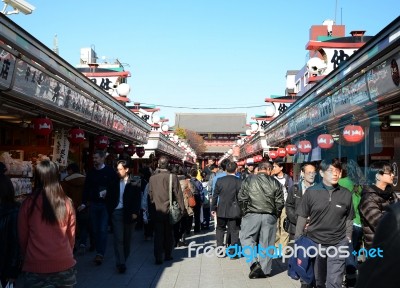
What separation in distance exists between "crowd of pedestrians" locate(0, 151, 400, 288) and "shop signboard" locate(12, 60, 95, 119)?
4.16ft

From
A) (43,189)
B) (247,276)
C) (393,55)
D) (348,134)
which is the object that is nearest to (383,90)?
(393,55)

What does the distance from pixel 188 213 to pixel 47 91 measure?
4.15 meters

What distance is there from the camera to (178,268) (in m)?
8.08

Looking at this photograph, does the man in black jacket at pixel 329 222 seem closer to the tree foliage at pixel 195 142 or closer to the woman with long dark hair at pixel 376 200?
the woman with long dark hair at pixel 376 200

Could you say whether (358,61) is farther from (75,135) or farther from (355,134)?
(75,135)

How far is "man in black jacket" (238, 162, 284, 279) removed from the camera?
7539 mm

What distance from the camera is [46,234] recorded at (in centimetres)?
398

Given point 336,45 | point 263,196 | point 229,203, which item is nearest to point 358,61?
point 263,196

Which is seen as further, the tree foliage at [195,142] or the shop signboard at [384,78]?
the tree foliage at [195,142]

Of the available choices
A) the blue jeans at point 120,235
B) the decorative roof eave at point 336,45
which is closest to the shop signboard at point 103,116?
the blue jeans at point 120,235

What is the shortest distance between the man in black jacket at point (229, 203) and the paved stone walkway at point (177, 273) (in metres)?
0.62

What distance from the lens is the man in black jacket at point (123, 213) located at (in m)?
7.74

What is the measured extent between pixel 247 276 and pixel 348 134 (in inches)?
136

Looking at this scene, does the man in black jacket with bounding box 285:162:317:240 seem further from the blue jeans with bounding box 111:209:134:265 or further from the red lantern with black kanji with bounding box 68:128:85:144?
the red lantern with black kanji with bounding box 68:128:85:144
